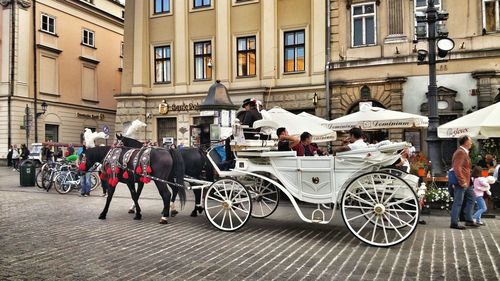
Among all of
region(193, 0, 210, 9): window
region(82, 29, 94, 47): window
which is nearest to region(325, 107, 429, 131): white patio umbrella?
region(193, 0, 210, 9): window

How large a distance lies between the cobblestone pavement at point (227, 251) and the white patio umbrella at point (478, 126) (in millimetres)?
2611

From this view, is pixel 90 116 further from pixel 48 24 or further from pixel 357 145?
pixel 357 145

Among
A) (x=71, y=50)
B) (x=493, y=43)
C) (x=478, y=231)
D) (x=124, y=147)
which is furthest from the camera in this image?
(x=71, y=50)

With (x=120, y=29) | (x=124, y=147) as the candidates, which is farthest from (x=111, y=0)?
(x=124, y=147)

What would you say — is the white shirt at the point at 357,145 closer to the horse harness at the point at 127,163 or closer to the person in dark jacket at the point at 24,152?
the horse harness at the point at 127,163

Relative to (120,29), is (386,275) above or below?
below

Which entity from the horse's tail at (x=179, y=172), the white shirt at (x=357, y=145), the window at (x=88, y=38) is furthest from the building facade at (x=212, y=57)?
the white shirt at (x=357, y=145)

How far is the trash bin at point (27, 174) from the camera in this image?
57.4 feet

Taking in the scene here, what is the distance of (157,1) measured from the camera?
2559cm

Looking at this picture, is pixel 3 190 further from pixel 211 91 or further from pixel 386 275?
pixel 386 275

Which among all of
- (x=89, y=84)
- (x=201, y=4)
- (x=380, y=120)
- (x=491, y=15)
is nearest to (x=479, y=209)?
(x=380, y=120)

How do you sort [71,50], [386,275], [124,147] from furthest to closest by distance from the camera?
[71,50], [124,147], [386,275]

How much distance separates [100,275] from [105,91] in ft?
109

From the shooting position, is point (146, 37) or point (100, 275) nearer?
point (100, 275)
